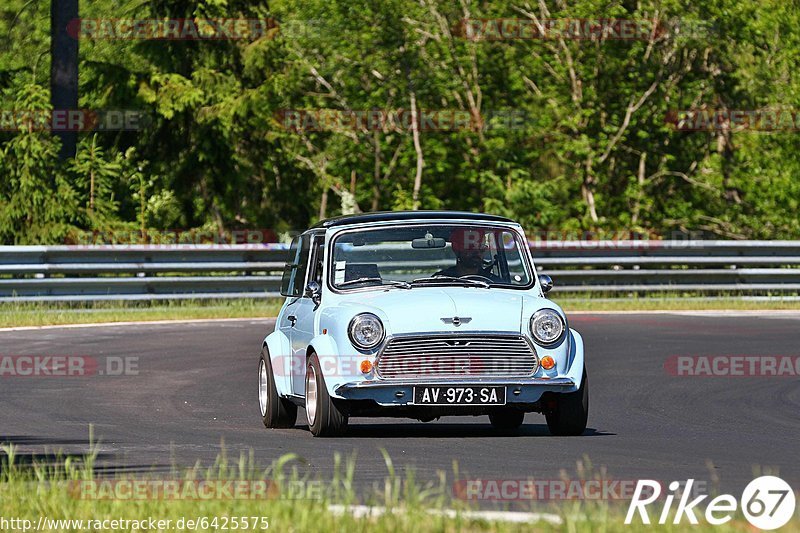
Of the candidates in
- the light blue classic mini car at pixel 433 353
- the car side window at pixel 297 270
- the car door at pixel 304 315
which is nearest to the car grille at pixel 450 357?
the light blue classic mini car at pixel 433 353

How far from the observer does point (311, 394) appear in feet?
39.1

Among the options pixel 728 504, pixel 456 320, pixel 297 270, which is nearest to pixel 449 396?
pixel 456 320

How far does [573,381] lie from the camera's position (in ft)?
38.0

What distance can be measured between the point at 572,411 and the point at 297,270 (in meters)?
2.87

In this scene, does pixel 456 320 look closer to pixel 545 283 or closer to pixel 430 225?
pixel 545 283

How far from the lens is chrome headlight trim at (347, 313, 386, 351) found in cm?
1142

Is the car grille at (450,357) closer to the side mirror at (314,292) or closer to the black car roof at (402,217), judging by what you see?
the side mirror at (314,292)

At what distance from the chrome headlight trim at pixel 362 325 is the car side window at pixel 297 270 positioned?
1.68 m

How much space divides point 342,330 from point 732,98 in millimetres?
30018

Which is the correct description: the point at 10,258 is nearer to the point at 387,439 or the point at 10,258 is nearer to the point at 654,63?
the point at 387,439

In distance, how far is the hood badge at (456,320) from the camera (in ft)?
37.8

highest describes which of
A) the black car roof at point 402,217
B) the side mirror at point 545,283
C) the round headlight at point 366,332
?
the black car roof at point 402,217

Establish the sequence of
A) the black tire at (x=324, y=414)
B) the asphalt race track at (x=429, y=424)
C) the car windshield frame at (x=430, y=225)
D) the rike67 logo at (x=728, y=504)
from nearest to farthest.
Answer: the rike67 logo at (x=728, y=504)
the asphalt race track at (x=429, y=424)
the black tire at (x=324, y=414)
the car windshield frame at (x=430, y=225)

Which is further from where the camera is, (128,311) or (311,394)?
(128,311)
